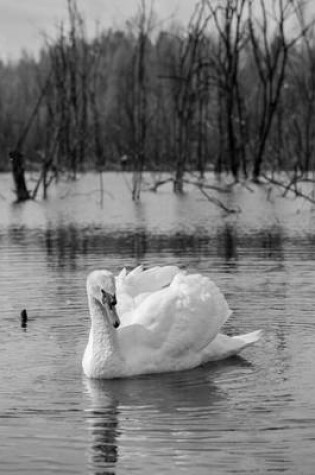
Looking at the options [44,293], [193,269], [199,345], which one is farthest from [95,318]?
[193,269]

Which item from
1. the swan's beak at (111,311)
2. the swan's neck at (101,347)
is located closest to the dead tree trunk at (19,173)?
the swan's neck at (101,347)

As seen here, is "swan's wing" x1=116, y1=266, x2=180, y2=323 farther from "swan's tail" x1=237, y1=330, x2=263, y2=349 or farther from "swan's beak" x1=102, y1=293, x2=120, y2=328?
"swan's beak" x1=102, y1=293, x2=120, y2=328

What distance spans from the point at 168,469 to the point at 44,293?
6395mm

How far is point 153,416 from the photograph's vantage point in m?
7.81

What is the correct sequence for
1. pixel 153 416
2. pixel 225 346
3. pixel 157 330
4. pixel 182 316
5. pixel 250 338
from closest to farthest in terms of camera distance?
1. pixel 153 416
2. pixel 157 330
3. pixel 182 316
4. pixel 225 346
5. pixel 250 338

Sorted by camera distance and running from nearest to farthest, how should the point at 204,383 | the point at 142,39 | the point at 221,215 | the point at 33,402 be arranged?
the point at 33,402 → the point at 204,383 → the point at 221,215 → the point at 142,39

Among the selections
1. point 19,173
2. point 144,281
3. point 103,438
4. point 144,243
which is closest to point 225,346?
point 144,281

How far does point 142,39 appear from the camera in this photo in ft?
137

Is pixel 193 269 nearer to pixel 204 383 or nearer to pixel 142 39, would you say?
pixel 204 383

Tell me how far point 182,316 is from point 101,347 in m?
0.70

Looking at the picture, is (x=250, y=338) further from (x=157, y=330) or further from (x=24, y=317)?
(x=24, y=317)

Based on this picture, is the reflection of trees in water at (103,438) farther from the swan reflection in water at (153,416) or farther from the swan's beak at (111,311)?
the swan's beak at (111,311)

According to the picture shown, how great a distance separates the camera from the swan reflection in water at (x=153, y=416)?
6.91 meters

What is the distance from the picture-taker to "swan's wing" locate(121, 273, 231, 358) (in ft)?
30.3
